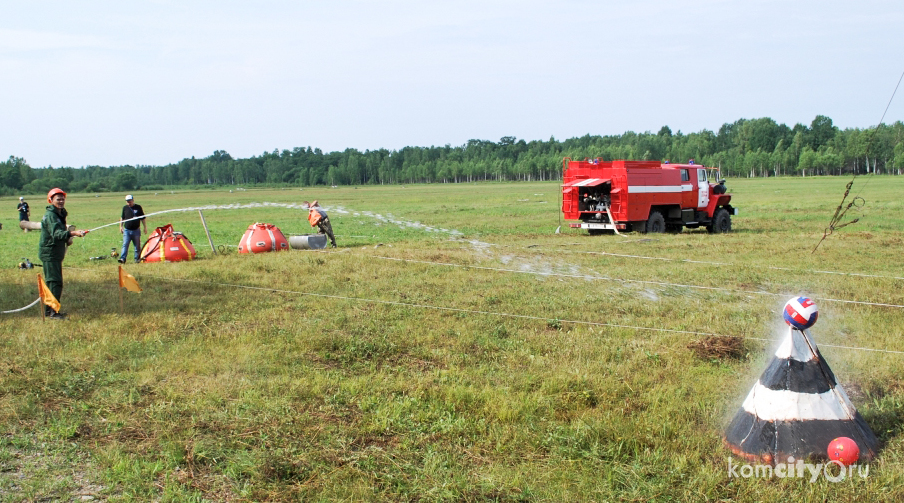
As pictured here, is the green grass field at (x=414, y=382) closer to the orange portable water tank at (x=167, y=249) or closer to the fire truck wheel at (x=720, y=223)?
the orange portable water tank at (x=167, y=249)

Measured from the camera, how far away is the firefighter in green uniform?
9.01m

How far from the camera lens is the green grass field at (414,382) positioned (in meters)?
4.49

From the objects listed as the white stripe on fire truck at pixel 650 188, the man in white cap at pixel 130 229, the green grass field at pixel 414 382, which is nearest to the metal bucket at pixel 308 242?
the man in white cap at pixel 130 229

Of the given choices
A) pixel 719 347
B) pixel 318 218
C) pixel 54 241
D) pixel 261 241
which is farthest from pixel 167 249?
pixel 719 347

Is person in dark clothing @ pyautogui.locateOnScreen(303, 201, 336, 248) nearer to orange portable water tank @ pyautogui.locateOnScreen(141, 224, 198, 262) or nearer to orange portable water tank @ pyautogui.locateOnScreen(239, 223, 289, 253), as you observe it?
orange portable water tank @ pyautogui.locateOnScreen(239, 223, 289, 253)

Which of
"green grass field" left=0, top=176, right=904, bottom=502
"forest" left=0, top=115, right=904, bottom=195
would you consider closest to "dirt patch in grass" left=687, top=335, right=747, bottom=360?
"green grass field" left=0, top=176, right=904, bottom=502

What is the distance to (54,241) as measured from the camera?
29.6 ft

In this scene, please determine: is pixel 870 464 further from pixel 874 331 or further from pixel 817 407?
pixel 874 331

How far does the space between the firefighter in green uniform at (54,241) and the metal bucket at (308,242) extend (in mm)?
8535

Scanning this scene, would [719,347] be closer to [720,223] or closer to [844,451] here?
[844,451]

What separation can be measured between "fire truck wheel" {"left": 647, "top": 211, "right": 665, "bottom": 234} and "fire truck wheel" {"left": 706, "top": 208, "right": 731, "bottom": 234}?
2211 mm

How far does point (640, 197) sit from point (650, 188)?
0.61m

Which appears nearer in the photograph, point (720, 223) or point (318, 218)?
point (318, 218)

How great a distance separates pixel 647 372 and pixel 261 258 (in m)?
10.2
